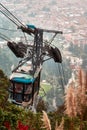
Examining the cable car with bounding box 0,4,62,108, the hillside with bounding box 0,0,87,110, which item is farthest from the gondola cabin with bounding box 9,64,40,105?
the hillside with bounding box 0,0,87,110

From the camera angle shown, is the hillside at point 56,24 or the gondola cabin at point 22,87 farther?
the hillside at point 56,24

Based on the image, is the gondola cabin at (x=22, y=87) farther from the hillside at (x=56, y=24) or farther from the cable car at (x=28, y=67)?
the hillside at (x=56, y=24)

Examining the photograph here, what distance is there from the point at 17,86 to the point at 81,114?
32.9 ft

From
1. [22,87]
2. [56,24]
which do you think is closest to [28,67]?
[22,87]

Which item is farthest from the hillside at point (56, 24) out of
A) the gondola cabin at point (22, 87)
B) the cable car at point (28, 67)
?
the gondola cabin at point (22, 87)

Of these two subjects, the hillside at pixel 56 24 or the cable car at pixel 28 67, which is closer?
the cable car at pixel 28 67

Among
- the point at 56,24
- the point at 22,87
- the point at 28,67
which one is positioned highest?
the point at 56,24

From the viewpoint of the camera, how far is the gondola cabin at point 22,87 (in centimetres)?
1495

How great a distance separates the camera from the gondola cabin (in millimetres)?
14953

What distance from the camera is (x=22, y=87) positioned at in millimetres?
15203

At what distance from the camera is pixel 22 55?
659 inches

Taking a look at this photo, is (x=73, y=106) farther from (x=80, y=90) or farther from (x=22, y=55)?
(x=22, y=55)

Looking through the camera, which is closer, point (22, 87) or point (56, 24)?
point (22, 87)

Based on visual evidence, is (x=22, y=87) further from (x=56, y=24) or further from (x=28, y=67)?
(x=56, y=24)
